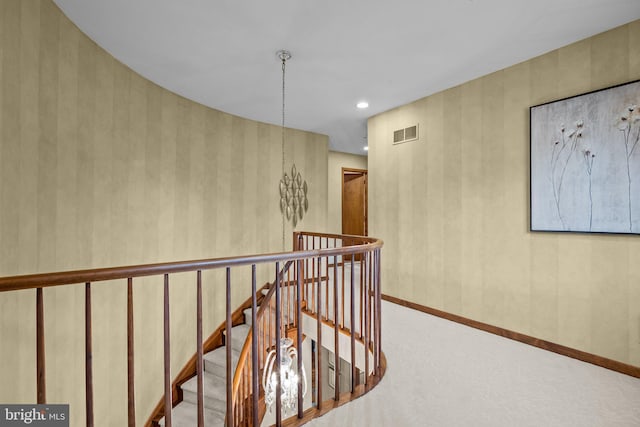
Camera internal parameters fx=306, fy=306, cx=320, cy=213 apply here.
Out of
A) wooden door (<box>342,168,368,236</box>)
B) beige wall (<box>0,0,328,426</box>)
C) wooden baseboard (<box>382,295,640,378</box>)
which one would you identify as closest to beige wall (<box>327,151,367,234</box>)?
wooden door (<box>342,168,368,236</box>)

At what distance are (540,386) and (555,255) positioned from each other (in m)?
1.12

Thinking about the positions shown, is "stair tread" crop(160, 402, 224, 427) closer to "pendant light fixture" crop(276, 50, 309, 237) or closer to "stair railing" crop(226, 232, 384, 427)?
"stair railing" crop(226, 232, 384, 427)

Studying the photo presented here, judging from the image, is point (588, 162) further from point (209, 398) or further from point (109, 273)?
point (209, 398)

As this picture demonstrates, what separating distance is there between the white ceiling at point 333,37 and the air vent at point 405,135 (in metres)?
0.45

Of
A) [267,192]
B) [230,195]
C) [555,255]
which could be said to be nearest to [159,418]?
[230,195]

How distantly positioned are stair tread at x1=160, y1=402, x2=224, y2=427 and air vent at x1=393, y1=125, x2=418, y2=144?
13.0 ft

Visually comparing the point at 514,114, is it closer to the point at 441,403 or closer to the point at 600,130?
the point at 600,130

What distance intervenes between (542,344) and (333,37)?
10.4ft

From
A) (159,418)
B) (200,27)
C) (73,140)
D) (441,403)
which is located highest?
(200,27)

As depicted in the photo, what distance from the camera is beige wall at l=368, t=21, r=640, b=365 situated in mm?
2363

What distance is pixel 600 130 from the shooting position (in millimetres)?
Result: 2391

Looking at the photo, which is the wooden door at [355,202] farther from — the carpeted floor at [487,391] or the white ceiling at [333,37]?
the carpeted floor at [487,391]

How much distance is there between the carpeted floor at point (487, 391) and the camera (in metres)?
1.80
